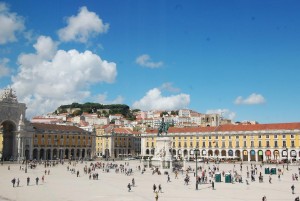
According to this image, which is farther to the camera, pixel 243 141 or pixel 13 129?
pixel 243 141

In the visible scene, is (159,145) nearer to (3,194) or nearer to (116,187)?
(116,187)

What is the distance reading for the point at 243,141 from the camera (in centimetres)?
9000

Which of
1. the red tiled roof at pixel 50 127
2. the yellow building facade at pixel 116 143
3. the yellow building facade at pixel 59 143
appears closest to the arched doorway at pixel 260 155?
the yellow building facade at pixel 116 143

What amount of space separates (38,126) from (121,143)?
1150 inches

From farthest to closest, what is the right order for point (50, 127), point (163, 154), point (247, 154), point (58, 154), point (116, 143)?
1. point (116, 143)
2. point (50, 127)
3. point (58, 154)
4. point (247, 154)
5. point (163, 154)

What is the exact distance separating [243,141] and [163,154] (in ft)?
135

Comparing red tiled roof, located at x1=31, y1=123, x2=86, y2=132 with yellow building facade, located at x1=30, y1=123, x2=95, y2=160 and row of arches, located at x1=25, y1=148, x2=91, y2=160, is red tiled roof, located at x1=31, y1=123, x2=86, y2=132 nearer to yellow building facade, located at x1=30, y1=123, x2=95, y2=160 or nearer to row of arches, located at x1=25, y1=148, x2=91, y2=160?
yellow building facade, located at x1=30, y1=123, x2=95, y2=160

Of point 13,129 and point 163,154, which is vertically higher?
point 13,129

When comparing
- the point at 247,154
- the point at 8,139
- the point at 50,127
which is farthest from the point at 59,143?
the point at 247,154

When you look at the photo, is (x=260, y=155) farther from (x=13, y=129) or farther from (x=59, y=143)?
(x=13, y=129)

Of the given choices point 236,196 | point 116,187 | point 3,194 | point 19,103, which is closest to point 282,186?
point 236,196

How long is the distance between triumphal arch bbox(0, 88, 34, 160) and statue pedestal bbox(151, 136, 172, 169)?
37.0 metres

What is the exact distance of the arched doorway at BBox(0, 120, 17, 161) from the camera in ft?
269

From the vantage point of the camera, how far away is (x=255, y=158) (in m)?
87.6
